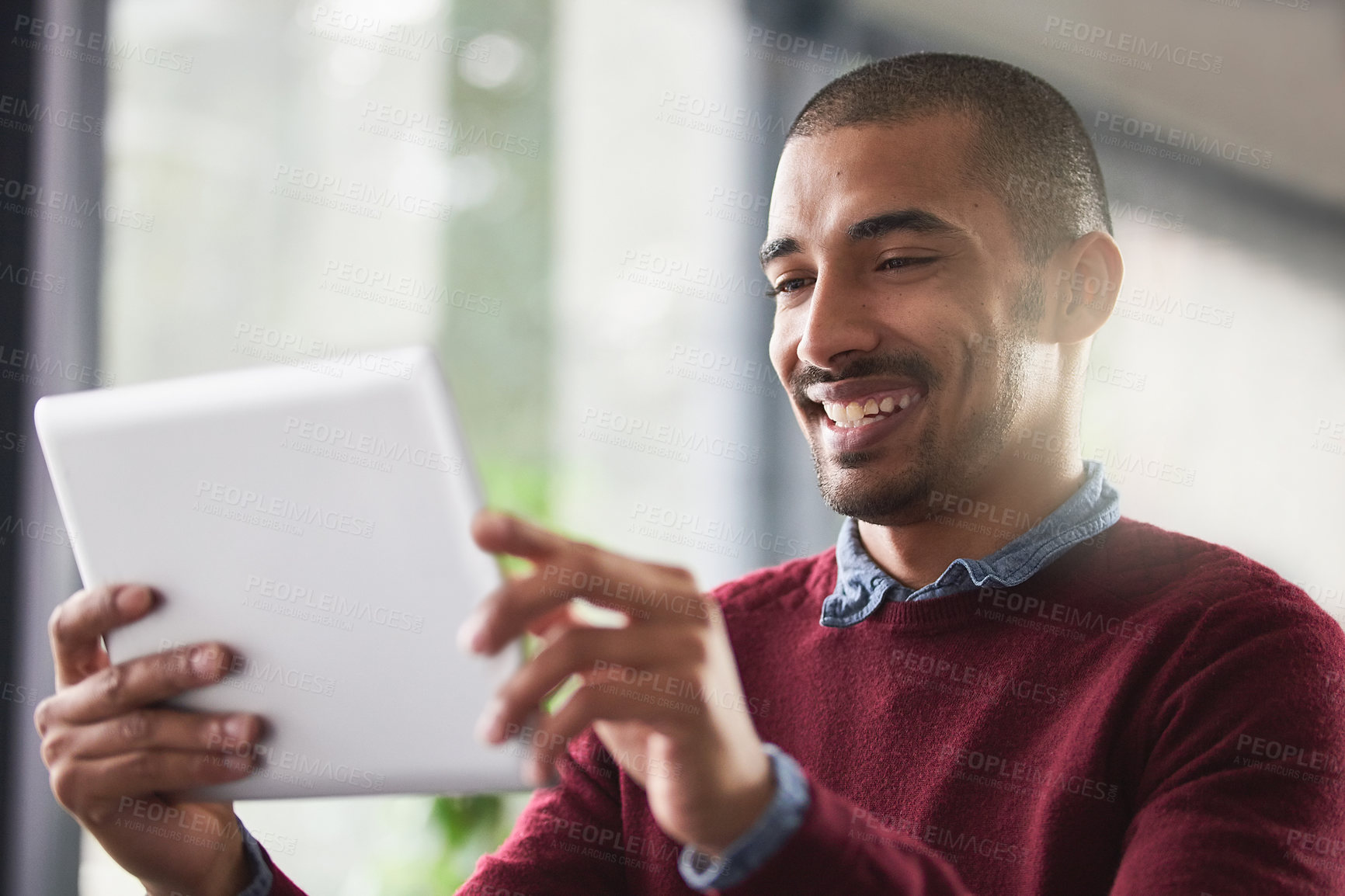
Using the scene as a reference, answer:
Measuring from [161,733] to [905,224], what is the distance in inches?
37.7

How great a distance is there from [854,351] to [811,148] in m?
0.28

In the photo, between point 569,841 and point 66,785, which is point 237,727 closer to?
point 66,785

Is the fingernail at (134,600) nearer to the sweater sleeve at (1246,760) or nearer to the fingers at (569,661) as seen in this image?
the fingers at (569,661)

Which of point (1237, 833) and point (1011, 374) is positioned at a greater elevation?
point (1011, 374)

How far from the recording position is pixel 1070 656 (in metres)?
1.17

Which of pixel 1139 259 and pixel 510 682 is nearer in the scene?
pixel 510 682

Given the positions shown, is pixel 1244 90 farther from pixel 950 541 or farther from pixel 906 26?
pixel 950 541

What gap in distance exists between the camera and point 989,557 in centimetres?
129

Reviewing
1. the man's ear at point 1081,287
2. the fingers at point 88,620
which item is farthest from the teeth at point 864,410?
the fingers at point 88,620

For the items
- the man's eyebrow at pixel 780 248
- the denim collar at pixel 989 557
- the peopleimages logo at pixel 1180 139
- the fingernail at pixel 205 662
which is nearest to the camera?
the fingernail at pixel 205 662

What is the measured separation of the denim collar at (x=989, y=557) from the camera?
1262mm

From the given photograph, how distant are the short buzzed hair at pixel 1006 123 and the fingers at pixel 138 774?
39.8 inches

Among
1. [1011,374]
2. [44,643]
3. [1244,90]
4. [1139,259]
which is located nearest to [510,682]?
[1011,374]

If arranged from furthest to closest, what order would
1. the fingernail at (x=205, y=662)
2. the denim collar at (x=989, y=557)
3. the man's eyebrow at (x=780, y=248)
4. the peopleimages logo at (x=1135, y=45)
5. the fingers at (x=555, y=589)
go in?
1. the peopleimages logo at (x=1135, y=45)
2. the man's eyebrow at (x=780, y=248)
3. the denim collar at (x=989, y=557)
4. the fingernail at (x=205, y=662)
5. the fingers at (x=555, y=589)
